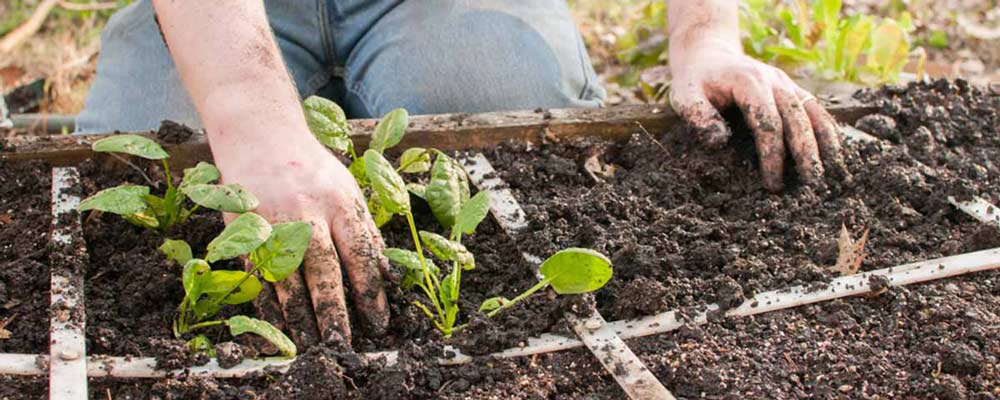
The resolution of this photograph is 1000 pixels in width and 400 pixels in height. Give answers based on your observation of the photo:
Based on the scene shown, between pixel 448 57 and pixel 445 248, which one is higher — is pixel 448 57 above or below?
above

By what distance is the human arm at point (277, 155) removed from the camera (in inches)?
55.6

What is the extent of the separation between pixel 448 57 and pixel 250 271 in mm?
977

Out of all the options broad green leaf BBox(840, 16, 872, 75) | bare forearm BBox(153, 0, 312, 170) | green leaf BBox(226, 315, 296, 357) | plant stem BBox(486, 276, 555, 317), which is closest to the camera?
green leaf BBox(226, 315, 296, 357)

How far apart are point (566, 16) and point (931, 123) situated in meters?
0.86

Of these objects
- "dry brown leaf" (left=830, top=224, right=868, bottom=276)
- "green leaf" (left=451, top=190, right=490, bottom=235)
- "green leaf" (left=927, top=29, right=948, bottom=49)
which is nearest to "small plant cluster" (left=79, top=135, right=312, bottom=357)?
"green leaf" (left=451, top=190, right=490, bottom=235)

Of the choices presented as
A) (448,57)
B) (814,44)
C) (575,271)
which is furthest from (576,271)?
(814,44)

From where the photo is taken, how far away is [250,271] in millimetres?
1387

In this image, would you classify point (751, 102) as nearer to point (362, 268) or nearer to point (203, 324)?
point (362, 268)

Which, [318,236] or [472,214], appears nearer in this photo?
[318,236]

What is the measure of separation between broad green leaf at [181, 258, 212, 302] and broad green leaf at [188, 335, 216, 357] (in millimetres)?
55

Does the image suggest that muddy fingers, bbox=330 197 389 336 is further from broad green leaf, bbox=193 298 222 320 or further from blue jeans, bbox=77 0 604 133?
blue jeans, bbox=77 0 604 133

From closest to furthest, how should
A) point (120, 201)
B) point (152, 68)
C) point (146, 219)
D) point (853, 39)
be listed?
1. point (120, 201)
2. point (146, 219)
3. point (152, 68)
4. point (853, 39)

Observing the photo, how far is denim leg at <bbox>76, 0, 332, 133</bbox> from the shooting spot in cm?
219

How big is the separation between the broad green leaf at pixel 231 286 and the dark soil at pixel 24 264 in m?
0.23
